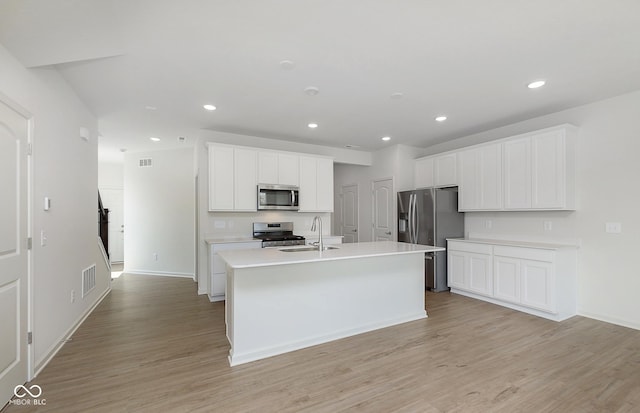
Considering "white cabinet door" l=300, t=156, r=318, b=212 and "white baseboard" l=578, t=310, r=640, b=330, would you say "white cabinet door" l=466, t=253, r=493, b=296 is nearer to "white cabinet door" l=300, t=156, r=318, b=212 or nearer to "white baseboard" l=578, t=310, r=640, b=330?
"white baseboard" l=578, t=310, r=640, b=330

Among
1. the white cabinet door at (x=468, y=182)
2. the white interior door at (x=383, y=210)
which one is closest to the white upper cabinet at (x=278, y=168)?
the white interior door at (x=383, y=210)

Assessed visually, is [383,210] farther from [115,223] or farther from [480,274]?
[115,223]

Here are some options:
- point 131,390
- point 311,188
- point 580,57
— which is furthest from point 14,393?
point 580,57

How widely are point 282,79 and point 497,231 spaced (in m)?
3.94

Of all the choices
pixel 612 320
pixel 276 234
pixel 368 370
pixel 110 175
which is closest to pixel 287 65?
pixel 368 370

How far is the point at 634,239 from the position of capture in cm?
326

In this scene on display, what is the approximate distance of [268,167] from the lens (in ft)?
15.9

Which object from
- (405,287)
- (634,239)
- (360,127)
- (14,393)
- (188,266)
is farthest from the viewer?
(188,266)

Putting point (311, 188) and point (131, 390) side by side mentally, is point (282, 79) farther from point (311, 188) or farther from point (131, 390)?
point (131, 390)

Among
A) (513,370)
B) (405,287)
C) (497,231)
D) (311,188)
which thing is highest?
(311,188)

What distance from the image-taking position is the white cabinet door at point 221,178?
14.6 feet

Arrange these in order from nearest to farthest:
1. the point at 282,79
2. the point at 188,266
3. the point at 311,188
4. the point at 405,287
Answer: the point at 282,79 < the point at 405,287 < the point at 311,188 < the point at 188,266

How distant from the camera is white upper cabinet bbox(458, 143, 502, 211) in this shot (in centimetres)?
429

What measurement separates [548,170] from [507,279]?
1511mm
